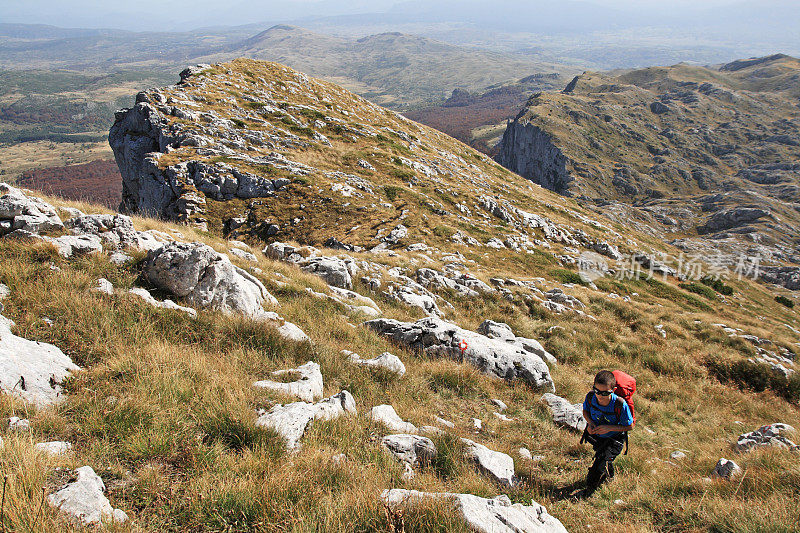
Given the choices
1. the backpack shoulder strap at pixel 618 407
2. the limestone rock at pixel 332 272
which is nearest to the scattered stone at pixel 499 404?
the backpack shoulder strap at pixel 618 407

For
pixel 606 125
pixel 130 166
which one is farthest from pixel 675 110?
pixel 130 166

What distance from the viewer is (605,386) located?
5938 mm

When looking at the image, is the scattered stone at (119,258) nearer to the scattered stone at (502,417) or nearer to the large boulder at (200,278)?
the large boulder at (200,278)

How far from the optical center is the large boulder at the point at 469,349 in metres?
10.1

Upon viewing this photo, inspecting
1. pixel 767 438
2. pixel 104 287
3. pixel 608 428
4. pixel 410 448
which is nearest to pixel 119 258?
pixel 104 287

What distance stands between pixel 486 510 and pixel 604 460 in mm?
3255

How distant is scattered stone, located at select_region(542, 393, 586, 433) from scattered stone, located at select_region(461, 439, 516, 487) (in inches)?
123

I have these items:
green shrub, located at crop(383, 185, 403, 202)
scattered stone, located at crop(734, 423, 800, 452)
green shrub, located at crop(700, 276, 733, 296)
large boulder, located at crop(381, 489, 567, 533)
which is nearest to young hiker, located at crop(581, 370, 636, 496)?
large boulder, located at crop(381, 489, 567, 533)

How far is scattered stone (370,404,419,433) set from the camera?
18.9 ft

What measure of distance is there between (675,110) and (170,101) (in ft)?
821

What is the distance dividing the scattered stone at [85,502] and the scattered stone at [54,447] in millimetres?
481

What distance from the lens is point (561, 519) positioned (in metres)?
4.87

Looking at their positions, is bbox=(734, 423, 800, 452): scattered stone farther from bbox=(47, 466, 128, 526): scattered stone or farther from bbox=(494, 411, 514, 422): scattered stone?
bbox=(47, 466, 128, 526): scattered stone

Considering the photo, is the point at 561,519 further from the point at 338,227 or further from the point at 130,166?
the point at 130,166
